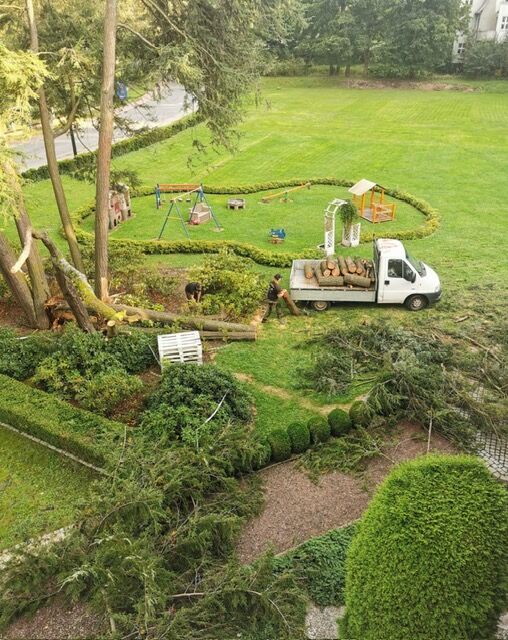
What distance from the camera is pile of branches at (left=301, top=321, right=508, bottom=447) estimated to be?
10.1 m

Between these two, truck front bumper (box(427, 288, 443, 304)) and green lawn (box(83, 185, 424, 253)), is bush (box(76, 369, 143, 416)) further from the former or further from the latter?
green lawn (box(83, 185, 424, 253))

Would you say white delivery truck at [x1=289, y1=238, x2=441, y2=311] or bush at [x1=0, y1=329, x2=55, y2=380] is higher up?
white delivery truck at [x1=289, y1=238, x2=441, y2=311]

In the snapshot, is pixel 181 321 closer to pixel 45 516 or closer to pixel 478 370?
pixel 45 516

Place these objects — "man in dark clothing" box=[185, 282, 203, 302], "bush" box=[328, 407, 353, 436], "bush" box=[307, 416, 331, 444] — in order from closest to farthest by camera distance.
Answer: "bush" box=[307, 416, 331, 444], "bush" box=[328, 407, 353, 436], "man in dark clothing" box=[185, 282, 203, 302]


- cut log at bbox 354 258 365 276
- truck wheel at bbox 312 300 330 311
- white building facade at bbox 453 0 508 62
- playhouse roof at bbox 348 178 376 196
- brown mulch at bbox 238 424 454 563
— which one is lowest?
brown mulch at bbox 238 424 454 563

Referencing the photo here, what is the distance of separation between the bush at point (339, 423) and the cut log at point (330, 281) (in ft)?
18.1

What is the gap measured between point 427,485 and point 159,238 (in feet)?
54.6

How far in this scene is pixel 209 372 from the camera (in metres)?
10.8

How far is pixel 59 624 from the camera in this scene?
6941 mm

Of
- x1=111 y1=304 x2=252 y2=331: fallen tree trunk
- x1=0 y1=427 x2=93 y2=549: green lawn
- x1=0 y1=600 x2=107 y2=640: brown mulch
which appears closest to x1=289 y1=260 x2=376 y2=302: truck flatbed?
x1=111 y1=304 x2=252 y2=331: fallen tree trunk

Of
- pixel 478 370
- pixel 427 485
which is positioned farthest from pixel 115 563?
pixel 478 370

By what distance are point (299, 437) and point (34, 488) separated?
4920mm

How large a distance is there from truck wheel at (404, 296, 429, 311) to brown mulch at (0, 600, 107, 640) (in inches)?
445

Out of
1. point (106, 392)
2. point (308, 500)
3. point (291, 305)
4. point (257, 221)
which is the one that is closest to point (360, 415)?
point (308, 500)
